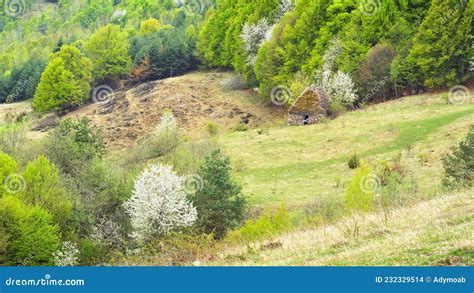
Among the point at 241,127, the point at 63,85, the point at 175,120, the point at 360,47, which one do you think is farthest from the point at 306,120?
the point at 63,85

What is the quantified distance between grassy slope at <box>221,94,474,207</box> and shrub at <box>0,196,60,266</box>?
1275cm

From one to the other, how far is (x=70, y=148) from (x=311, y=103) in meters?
24.1

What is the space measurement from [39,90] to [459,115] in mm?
62292

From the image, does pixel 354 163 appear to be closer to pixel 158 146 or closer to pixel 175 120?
pixel 158 146

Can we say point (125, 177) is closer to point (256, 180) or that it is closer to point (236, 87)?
point (256, 180)

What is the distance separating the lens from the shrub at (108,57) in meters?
91.3

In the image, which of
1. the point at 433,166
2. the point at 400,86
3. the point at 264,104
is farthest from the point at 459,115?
the point at 264,104

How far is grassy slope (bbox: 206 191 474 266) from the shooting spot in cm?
1093

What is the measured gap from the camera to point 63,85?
268 feet

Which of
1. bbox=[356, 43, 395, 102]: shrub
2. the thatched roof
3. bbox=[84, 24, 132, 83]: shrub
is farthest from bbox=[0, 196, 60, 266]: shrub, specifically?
bbox=[84, 24, 132, 83]: shrub

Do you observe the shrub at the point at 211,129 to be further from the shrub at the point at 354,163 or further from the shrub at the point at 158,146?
the shrub at the point at 354,163

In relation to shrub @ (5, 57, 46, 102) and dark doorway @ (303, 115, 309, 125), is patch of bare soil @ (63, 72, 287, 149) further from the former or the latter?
shrub @ (5, 57, 46, 102)

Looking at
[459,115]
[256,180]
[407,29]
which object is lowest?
[256,180]

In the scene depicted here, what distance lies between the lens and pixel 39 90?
8200 centimetres
